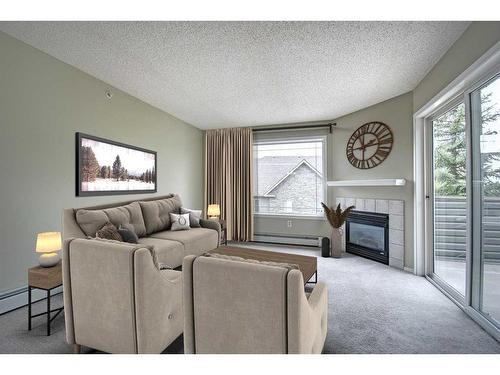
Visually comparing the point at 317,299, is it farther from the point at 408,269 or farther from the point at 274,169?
the point at 274,169

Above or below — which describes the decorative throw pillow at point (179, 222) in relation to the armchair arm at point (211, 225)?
above

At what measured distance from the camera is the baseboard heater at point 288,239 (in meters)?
4.64

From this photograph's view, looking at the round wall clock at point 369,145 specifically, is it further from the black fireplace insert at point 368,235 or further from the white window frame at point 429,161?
the black fireplace insert at point 368,235

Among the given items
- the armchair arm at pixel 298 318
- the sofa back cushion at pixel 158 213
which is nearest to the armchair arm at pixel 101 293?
the armchair arm at pixel 298 318

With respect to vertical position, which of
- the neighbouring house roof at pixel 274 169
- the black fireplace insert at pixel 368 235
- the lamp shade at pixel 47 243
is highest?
the neighbouring house roof at pixel 274 169

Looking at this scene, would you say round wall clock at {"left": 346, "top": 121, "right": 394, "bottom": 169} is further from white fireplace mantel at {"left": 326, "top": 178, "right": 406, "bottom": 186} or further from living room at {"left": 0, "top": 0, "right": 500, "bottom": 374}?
white fireplace mantel at {"left": 326, "top": 178, "right": 406, "bottom": 186}

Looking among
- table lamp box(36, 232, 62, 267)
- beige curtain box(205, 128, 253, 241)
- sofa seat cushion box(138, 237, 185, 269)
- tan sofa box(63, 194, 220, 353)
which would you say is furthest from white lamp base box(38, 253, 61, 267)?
beige curtain box(205, 128, 253, 241)

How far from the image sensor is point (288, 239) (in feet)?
15.9

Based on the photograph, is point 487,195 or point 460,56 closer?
point 487,195

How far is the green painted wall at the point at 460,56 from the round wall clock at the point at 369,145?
0.75 m

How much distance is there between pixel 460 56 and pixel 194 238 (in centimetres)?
341

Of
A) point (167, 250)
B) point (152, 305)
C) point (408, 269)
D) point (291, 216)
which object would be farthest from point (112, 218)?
point (408, 269)
